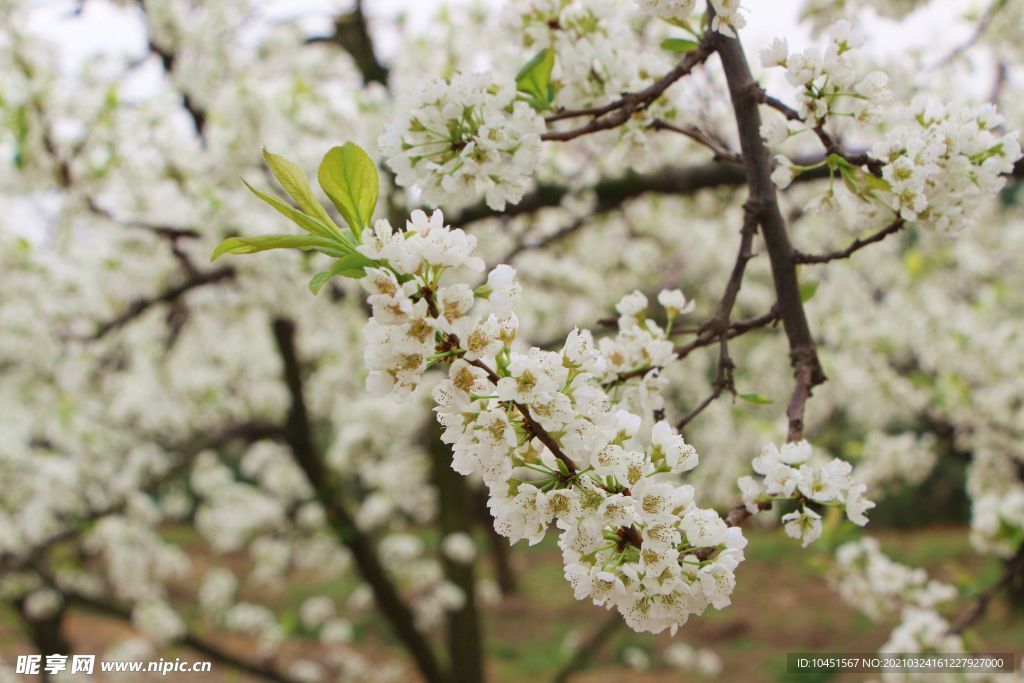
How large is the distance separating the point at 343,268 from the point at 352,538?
4.25 meters

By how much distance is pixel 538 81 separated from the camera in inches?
50.3

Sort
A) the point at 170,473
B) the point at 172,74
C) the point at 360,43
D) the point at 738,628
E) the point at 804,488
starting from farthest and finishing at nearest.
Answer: the point at 738,628
the point at 360,43
the point at 172,74
the point at 170,473
the point at 804,488

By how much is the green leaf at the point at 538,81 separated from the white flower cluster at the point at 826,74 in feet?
1.08

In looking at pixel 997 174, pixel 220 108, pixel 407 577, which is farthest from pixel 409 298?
pixel 407 577

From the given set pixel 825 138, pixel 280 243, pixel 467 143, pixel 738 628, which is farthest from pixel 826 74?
pixel 738 628

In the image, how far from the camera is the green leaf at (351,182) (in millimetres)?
880

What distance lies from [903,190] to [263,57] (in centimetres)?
574

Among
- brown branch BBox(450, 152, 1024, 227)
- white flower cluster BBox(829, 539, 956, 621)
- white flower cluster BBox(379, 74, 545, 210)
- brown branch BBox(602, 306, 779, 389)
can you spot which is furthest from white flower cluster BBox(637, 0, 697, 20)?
white flower cluster BBox(829, 539, 956, 621)

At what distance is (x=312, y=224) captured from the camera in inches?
33.7

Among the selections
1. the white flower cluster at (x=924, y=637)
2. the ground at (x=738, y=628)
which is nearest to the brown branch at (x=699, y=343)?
the white flower cluster at (x=924, y=637)

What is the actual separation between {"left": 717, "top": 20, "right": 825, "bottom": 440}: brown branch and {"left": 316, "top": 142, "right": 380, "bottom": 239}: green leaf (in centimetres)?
61

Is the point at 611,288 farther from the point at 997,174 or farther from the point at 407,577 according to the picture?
the point at 997,174

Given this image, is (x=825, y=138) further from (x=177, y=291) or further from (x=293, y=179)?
(x=177, y=291)

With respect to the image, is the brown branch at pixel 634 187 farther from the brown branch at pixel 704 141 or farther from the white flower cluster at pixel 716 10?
the white flower cluster at pixel 716 10
